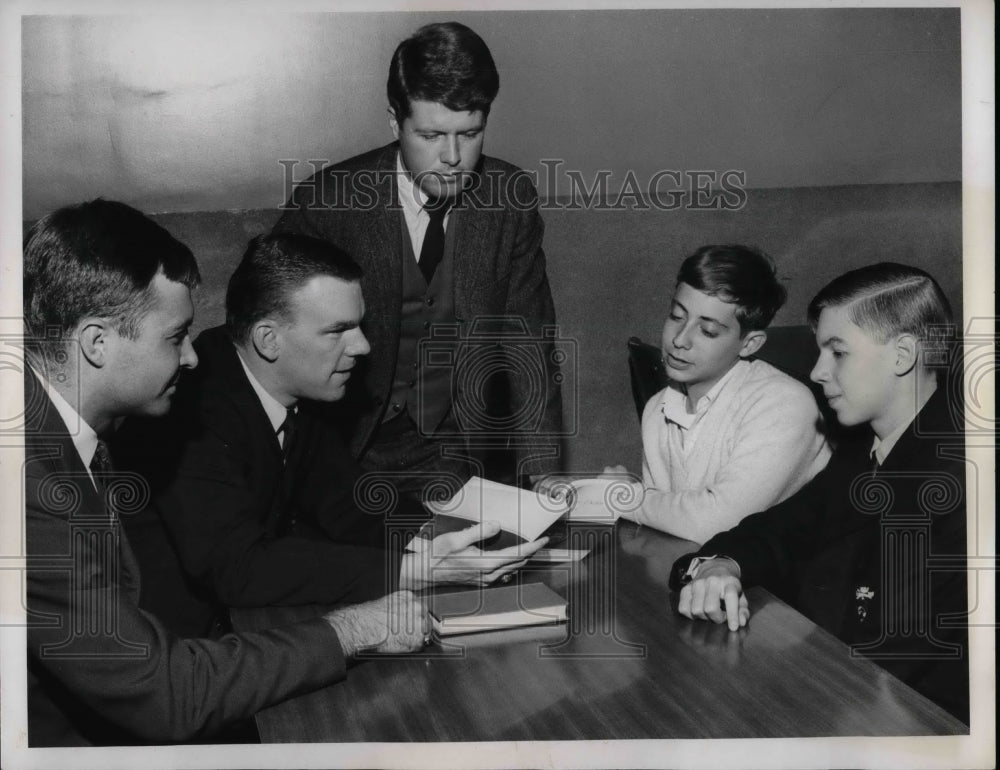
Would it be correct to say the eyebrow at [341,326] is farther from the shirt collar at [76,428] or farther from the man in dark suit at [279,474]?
the shirt collar at [76,428]

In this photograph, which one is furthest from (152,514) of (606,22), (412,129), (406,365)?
(606,22)

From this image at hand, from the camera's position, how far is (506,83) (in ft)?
7.67

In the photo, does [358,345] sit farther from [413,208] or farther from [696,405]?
[696,405]

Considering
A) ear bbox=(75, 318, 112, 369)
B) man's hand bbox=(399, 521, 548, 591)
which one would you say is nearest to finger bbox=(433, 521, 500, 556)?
man's hand bbox=(399, 521, 548, 591)

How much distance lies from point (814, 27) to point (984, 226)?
0.65 m

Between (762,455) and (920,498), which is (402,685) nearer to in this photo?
(762,455)

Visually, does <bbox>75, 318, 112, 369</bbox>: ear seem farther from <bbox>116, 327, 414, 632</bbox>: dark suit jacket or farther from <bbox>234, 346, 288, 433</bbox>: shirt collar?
<bbox>234, 346, 288, 433</bbox>: shirt collar

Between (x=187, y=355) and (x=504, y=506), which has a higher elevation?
(x=187, y=355)

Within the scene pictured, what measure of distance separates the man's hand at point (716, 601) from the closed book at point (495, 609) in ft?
0.85

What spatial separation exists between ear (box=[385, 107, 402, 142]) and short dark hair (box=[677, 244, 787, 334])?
0.76 meters

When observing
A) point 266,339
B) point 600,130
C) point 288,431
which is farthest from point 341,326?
point 600,130

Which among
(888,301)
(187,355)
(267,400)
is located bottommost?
(267,400)

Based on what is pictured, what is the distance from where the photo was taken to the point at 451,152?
2.36m

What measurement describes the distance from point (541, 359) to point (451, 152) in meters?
0.55
